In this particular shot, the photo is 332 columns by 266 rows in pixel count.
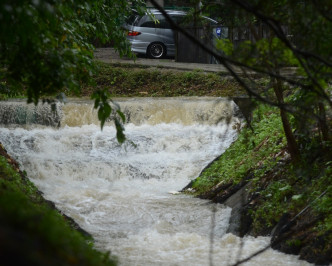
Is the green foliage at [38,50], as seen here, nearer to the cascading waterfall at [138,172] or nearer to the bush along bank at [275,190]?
the bush along bank at [275,190]

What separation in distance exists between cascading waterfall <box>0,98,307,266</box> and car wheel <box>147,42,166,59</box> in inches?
228

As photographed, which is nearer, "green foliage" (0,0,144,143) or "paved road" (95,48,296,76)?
"green foliage" (0,0,144,143)

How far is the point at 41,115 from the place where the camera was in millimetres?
15438

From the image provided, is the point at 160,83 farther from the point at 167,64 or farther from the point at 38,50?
the point at 38,50

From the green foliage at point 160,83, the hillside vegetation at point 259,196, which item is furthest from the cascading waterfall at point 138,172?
the green foliage at point 160,83

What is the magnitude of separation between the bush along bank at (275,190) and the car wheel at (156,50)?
1016 centimetres

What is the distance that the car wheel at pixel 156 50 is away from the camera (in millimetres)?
22234

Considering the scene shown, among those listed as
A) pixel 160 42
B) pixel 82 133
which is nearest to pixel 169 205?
pixel 82 133

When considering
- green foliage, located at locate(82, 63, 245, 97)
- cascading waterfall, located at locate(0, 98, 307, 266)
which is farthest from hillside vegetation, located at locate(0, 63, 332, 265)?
green foliage, located at locate(82, 63, 245, 97)

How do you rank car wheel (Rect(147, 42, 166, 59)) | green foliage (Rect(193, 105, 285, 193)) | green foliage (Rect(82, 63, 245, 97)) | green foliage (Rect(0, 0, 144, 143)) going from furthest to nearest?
car wheel (Rect(147, 42, 166, 59))
green foliage (Rect(82, 63, 245, 97))
green foliage (Rect(193, 105, 285, 193))
green foliage (Rect(0, 0, 144, 143))

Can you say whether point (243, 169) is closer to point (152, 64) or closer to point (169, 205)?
point (169, 205)

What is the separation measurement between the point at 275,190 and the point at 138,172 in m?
4.78

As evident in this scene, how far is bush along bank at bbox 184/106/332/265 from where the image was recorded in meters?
7.12

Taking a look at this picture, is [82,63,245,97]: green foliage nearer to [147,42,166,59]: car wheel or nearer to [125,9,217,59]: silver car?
[125,9,217,59]: silver car
